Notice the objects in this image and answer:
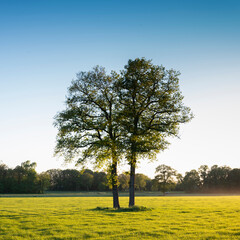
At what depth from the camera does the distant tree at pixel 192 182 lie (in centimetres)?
15062

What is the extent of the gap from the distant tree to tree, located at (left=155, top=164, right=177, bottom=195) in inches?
1755

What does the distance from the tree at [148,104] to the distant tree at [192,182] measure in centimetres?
13632

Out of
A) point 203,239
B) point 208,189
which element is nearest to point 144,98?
point 203,239

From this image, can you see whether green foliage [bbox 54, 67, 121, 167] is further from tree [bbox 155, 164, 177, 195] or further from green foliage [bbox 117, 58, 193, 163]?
tree [bbox 155, 164, 177, 195]

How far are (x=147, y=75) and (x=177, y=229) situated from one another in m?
16.1

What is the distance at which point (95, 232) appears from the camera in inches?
498

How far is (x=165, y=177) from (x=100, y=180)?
5941 centimetres

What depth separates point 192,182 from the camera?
151 meters

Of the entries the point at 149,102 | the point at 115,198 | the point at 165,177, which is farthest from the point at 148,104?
the point at 165,177

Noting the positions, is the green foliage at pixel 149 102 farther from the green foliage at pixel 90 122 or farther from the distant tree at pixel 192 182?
the distant tree at pixel 192 182

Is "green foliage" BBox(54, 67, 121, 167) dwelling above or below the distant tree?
above

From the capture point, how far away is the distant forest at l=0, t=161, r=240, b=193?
120825 millimetres

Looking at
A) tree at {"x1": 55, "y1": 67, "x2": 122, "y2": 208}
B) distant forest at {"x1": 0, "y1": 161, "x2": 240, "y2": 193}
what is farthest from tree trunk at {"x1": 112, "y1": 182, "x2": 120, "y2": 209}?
distant forest at {"x1": 0, "y1": 161, "x2": 240, "y2": 193}

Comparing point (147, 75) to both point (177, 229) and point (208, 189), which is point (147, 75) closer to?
point (177, 229)
